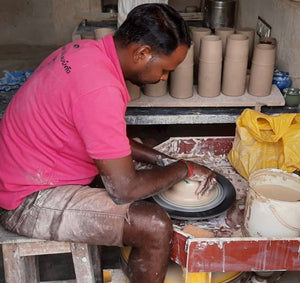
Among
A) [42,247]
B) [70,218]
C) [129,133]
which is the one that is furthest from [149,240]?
[129,133]

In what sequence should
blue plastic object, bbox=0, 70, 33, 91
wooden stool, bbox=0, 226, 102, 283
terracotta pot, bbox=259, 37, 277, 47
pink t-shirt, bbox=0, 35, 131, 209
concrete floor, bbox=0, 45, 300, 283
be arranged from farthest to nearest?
blue plastic object, bbox=0, 70, 33, 91, terracotta pot, bbox=259, 37, 277, 47, concrete floor, bbox=0, 45, 300, 283, wooden stool, bbox=0, 226, 102, 283, pink t-shirt, bbox=0, 35, 131, 209

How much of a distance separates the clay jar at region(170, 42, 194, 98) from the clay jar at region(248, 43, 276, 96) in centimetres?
40

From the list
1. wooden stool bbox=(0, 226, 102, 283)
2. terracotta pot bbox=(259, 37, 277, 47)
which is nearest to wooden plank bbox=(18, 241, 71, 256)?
wooden stool bbox=(0, 226, 102, 283)

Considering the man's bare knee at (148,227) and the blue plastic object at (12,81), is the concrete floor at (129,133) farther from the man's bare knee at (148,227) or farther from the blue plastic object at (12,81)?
the blue plastic object at (12,81)

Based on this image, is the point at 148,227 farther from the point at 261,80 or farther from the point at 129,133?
the point at 129,133

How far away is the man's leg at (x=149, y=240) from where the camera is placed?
1656 millimetres

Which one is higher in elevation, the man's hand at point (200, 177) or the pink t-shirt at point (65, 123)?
the pink t-shirt at point (65, 123)

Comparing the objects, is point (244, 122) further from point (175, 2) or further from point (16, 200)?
point (175, 2)

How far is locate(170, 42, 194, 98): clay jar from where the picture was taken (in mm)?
2646

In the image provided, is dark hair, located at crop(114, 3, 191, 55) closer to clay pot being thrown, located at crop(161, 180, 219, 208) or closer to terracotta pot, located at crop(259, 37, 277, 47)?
clay pot being thrown, located at crop(161, 180, 219, 208)

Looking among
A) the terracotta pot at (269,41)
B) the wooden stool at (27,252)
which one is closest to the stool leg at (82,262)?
the wooden stool at (27,252)

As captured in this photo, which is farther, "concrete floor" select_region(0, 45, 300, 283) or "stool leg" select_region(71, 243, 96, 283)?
"concrete floor" select_region(0, 45, 300, 283)

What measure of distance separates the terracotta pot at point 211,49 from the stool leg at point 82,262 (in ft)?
4.66

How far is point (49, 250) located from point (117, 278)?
13.7 inches
